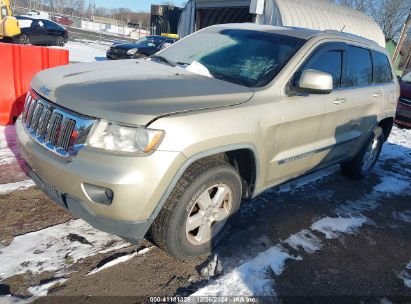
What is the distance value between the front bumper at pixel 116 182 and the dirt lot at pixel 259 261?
0.46 m

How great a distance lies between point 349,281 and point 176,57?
2719 millimetres

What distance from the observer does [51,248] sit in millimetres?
2936

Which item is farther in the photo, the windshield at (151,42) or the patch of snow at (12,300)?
the windshield at (151,42)

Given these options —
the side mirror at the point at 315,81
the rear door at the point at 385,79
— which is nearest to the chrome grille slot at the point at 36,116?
the side mirror at the point at 315,81

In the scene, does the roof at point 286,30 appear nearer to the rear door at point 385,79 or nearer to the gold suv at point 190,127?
the gold suv at point 190,127

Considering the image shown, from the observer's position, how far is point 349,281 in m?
3.05

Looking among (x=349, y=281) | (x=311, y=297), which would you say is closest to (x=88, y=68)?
(x=311, y=297)

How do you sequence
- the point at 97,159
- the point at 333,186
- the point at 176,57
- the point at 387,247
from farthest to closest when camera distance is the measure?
the point at 333,186 < the point at 176,57 < the point at 387,247 < the point at 97,159

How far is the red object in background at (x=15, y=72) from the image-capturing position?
539 cm

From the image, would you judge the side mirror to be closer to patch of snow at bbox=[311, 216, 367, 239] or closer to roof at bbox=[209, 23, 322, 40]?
roof at bbox=[209, 23, 322, 40]

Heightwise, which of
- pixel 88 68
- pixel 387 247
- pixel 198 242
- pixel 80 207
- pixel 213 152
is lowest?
pixel 387 247

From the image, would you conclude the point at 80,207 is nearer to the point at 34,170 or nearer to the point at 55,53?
the point at 34,170

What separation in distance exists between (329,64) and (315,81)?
34.8 inches

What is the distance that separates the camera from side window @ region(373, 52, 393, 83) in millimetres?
5027
